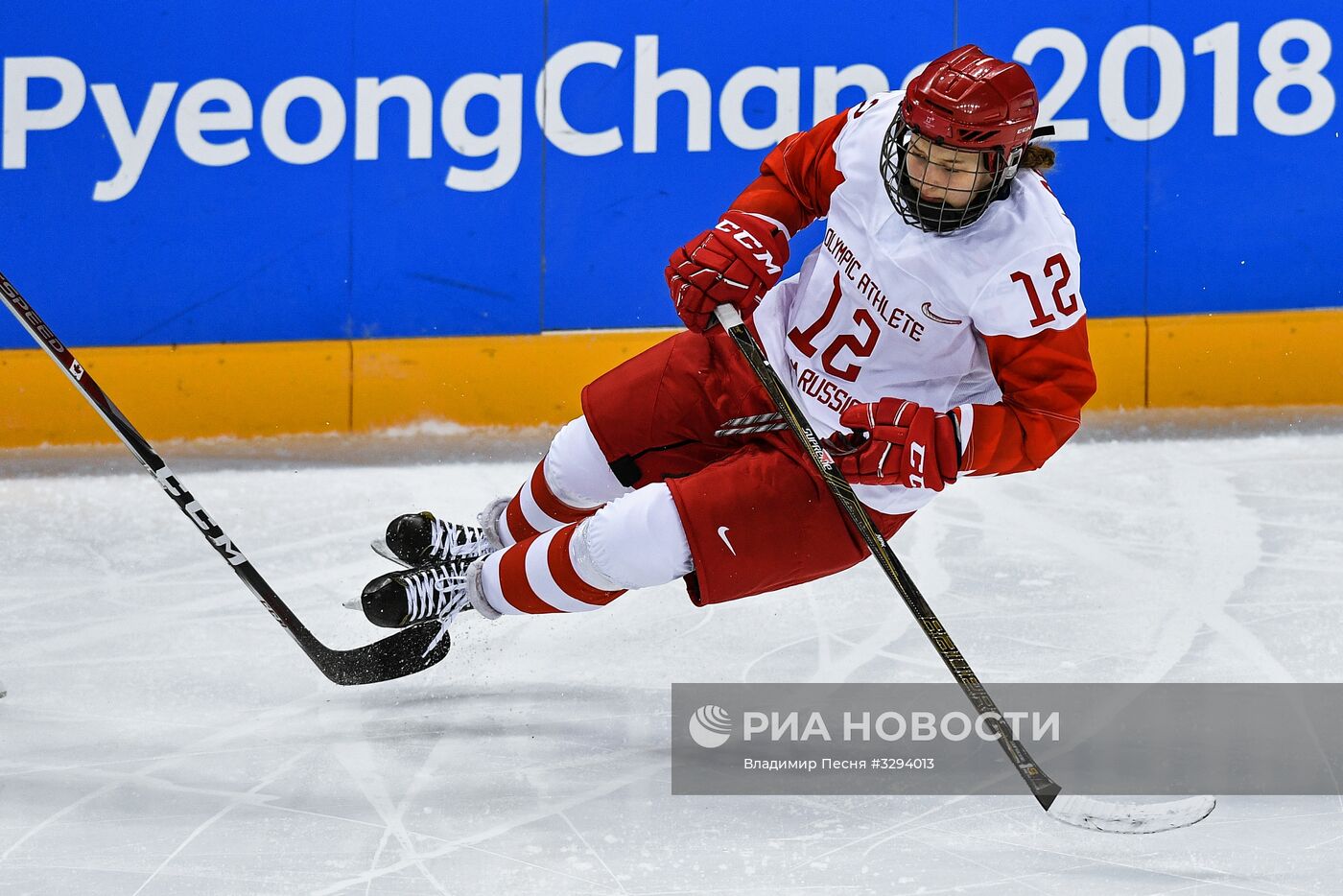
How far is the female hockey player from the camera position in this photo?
194 cm

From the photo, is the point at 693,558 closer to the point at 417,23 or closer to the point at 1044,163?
the point at 1044,163

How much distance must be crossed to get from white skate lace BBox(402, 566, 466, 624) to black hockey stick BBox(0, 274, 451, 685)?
11cm

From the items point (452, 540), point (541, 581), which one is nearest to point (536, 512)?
point (452, 540)

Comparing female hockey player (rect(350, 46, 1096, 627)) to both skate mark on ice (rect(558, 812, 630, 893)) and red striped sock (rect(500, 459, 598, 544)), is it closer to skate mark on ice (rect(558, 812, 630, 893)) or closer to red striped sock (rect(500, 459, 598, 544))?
red striped sock (rect(500, 459, 598, 544))

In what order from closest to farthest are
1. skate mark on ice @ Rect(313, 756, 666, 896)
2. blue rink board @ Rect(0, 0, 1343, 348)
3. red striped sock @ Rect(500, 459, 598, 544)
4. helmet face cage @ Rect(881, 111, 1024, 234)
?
skate mark on ice @ Rect(313, 756, 666, 896), helmet face cage @ Rect(881, 111, 1024, 234), red striped sock @ Rect(500, 459, 598, 544), blue rink board @ Rect(0, 0, 1343, 348)

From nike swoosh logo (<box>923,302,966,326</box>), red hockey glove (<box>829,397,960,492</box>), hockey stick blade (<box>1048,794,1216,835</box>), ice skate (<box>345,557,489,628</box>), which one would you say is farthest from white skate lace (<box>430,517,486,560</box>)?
hockey stick blade (<box>1048,794,1216,835</box>)

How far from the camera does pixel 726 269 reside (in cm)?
216

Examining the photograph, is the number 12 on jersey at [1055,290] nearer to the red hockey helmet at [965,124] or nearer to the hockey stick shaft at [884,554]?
the red hockey helmet at [965,124]

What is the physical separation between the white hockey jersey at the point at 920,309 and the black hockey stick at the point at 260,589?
2.54 ft

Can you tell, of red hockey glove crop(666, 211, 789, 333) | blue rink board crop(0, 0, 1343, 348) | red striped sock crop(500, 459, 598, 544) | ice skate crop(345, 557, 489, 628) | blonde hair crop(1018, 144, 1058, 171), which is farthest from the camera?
blue rink board crop(0, 0, 1343, 348)

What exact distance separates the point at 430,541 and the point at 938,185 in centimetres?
110

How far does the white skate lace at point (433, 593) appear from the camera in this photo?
7.66ft

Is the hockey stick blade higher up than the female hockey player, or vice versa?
the female hockey player

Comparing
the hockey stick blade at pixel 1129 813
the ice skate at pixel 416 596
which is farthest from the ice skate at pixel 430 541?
the hockey stick blade at pixel 1129 813
